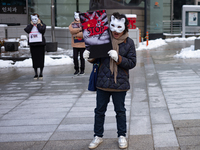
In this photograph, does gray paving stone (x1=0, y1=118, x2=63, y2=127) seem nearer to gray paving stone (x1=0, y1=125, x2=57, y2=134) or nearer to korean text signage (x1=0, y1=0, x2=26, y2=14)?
gray paving stone (x1=0, y1=125, x2=57, y2=134)

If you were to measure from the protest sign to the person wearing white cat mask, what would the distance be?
0.08 m

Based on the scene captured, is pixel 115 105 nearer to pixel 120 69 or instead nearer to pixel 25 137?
pixel 120 69

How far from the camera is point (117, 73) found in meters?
4.29

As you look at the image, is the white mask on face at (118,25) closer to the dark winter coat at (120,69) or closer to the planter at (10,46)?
the dark winter coat at (120,69)

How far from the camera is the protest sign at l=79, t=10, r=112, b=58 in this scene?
4.26m

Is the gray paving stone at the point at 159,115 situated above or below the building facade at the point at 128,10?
below

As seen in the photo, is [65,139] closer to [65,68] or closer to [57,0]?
[65,68]

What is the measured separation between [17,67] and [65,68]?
204cm

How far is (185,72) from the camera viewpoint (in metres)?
9.93

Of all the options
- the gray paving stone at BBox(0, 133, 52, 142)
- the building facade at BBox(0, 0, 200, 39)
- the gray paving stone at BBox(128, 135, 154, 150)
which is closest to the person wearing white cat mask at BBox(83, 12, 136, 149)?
the gray paving stone at BBox(128, 135, 154, 150)

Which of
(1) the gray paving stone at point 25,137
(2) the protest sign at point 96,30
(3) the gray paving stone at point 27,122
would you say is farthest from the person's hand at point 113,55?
(3) the gray paving stone at point 27,122

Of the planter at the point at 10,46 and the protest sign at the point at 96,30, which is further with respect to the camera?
the planter at the point at 10,46

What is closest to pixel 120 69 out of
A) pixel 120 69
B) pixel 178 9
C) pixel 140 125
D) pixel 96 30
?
pixel 120 69

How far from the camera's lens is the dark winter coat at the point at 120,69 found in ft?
13.8
